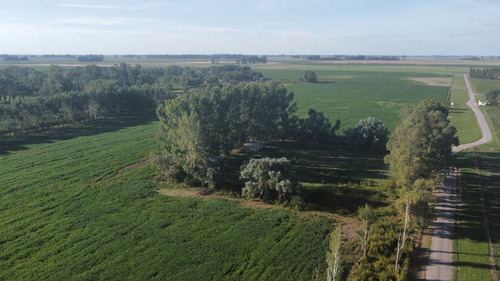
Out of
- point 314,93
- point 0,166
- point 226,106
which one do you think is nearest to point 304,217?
point 226,106

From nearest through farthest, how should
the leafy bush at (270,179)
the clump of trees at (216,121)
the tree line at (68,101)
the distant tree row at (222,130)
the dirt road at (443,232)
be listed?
the dirt road at (443,232) < the leafy bush at (270,179) < the distant tree row at (222,130) < the clump of trees at (216,121) < the tree line at (68,101)

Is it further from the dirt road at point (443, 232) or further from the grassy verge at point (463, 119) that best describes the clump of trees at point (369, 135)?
the grassy verge at point (463, 119)

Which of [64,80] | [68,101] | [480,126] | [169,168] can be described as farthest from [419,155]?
[64,80]

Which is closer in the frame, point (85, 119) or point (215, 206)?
point (215, 206)

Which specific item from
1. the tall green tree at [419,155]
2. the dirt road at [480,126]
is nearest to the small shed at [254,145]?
the tall green tree at [419,155]

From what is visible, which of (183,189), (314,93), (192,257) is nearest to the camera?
(192,257)

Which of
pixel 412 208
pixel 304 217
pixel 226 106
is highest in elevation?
pixel 226 106

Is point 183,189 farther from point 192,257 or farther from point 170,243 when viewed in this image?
point 192,257

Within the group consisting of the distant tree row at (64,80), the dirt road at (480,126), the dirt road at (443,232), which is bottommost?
the dirt road at (443,232)
